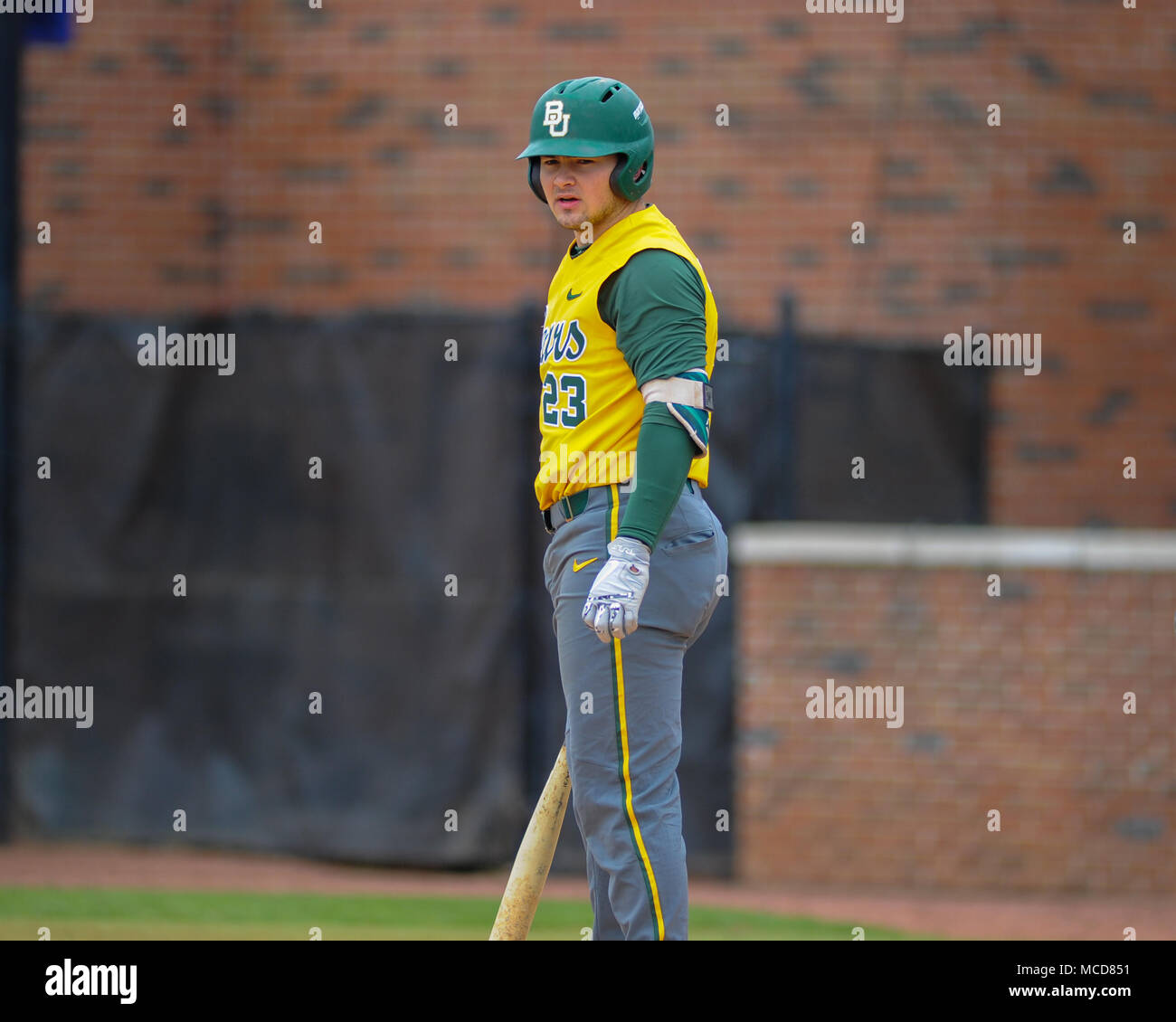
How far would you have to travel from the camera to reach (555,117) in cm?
430

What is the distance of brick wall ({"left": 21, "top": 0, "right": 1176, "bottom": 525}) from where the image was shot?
935 centimetres

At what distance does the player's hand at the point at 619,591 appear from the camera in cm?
397

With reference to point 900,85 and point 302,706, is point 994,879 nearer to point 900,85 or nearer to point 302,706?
point 302,706

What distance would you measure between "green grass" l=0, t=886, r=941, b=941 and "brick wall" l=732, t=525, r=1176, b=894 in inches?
33.3

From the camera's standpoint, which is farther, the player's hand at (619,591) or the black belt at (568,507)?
the black belt at (568,507)

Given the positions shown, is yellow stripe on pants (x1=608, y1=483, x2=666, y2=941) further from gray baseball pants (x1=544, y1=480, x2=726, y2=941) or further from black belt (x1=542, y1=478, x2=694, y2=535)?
black belt (x1=542, y1=478, x2=694, y2=535)

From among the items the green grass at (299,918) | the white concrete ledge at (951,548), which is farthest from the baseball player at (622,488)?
the white concrete ledge at (951,548)

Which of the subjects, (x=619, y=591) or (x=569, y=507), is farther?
(x=569, y=507)

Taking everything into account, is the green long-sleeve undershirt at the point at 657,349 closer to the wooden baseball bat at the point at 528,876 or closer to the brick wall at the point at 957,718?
the wooden baseball bat at the point at 528,876

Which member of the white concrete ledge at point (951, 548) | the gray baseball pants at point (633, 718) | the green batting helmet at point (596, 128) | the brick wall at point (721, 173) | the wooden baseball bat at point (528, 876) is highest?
the brick wall at point (721, 173)

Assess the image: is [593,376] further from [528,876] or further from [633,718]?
[528,876]

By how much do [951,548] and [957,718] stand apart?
0.80 meters

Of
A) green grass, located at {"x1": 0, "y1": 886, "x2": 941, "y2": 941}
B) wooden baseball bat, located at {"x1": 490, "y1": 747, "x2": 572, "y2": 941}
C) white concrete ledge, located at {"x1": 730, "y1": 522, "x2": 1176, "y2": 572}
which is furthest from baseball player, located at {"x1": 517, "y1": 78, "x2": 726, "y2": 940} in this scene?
white concrete ledge, located at {"x1": 730, "y1": 522, "x2": 1176, "y2": 572}

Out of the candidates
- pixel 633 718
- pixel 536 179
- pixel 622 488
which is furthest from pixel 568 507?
pixel 536 179
